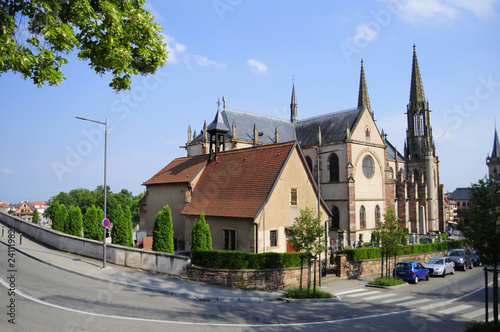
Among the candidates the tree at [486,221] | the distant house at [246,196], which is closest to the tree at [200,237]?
the distant house at [246,196]

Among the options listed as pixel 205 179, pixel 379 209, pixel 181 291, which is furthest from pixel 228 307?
pixel 379 209

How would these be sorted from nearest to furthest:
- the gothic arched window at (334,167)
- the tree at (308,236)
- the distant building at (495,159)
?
the tree at (308,236) < the gothic arched window at (334,167) < the distant building at (495,159)

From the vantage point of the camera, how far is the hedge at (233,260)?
18.7 m

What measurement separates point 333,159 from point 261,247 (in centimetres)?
2352

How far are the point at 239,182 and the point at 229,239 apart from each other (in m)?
4.40

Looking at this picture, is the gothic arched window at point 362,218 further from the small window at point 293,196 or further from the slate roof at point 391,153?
the slate roof at point 391,153

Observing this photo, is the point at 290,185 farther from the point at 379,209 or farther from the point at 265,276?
the point at 379,209

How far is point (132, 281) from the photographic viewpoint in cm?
1742

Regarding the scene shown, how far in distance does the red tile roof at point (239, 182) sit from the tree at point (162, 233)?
3.93 meters

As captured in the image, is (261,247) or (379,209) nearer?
(261,247)

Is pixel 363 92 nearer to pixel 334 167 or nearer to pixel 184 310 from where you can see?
pixel 334 167

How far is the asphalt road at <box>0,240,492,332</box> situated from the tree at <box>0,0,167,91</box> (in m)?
7.83

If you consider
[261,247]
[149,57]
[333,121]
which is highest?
[333,121]

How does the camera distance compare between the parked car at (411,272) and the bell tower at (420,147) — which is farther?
the bell tower at (420,147)
